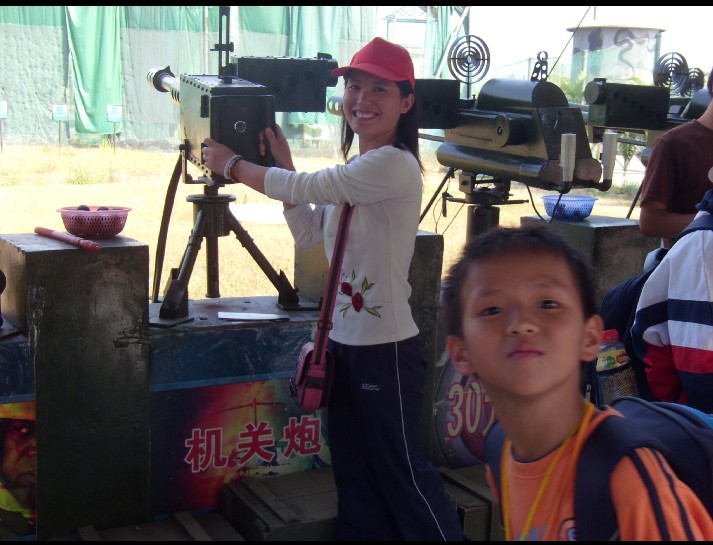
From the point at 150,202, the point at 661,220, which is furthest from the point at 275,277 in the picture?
the point at 150,202

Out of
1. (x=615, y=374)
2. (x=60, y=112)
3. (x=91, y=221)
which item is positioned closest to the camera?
(x=615, y=374)

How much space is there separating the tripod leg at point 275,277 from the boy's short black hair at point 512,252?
184 cm

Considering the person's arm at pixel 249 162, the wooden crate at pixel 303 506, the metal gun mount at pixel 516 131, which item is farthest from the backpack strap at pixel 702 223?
the wooden crate at pixel 303 506

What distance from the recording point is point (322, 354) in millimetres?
2547

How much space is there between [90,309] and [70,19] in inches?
293

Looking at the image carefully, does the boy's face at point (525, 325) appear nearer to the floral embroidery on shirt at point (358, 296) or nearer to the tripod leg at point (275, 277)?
the floral embroidery on shirt at point (358, 296)

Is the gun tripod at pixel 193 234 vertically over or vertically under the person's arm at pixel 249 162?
under

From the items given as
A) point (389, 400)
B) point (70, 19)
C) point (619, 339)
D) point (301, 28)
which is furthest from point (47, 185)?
point (619, 339)

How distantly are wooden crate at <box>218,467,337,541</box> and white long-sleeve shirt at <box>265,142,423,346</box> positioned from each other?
0.76m

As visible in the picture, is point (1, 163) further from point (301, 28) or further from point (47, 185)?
point (301, 28)

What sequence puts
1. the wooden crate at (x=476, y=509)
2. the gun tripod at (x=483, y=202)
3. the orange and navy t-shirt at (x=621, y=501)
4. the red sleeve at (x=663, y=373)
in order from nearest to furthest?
1. the orange and navy t-shirt at (x=621, y=501)
2. the red sleeve at (x=663, y=373)
3. the wooden crate at (x=476, y=509)
4. the gun tripod at (x=483, y=202)

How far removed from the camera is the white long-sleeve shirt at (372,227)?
2496 mm

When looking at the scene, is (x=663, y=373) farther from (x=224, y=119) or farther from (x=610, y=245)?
(x=610, y=245)

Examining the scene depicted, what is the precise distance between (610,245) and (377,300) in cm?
171
